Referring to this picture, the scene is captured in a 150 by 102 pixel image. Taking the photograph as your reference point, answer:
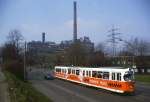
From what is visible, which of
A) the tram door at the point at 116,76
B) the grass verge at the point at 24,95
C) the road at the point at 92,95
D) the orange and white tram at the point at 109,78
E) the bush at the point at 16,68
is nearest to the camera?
the grass verge at the point at 24,95

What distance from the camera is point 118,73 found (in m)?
30.0

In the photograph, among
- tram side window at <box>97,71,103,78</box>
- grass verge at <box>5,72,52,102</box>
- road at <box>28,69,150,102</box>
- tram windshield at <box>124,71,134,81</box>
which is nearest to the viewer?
grass verge at <box>5,72,52,102</box>

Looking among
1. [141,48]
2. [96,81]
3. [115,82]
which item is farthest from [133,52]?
[115,82]

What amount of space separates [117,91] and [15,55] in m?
44.4

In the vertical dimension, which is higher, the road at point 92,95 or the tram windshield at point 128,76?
the tram windshield at point 128,76

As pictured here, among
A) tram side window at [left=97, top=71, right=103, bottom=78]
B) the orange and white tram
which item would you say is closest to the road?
the orange and white tram

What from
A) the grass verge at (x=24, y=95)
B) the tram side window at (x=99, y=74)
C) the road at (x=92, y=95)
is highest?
the tram side window at (x=99, y=74)

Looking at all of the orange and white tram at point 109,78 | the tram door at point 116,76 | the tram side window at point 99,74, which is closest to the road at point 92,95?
the orange and white tram at point 109,78

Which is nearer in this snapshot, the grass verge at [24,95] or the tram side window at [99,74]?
the grass verge at [24,95]

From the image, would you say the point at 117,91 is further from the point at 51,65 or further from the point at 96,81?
the point at 51,65

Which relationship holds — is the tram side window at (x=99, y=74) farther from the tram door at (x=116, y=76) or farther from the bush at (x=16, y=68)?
the bush at (x=16, y=68)

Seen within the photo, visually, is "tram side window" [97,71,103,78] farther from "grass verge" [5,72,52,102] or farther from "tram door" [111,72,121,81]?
"grass verge" [5,72,52,102]

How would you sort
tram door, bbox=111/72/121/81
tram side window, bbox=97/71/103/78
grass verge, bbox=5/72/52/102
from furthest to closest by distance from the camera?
tram side window, bbox=97/71/103/78
tram door, bbox=111/72/121/81
grass verge, bbox=5/72/52/102

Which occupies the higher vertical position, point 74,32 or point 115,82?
point 74,32
